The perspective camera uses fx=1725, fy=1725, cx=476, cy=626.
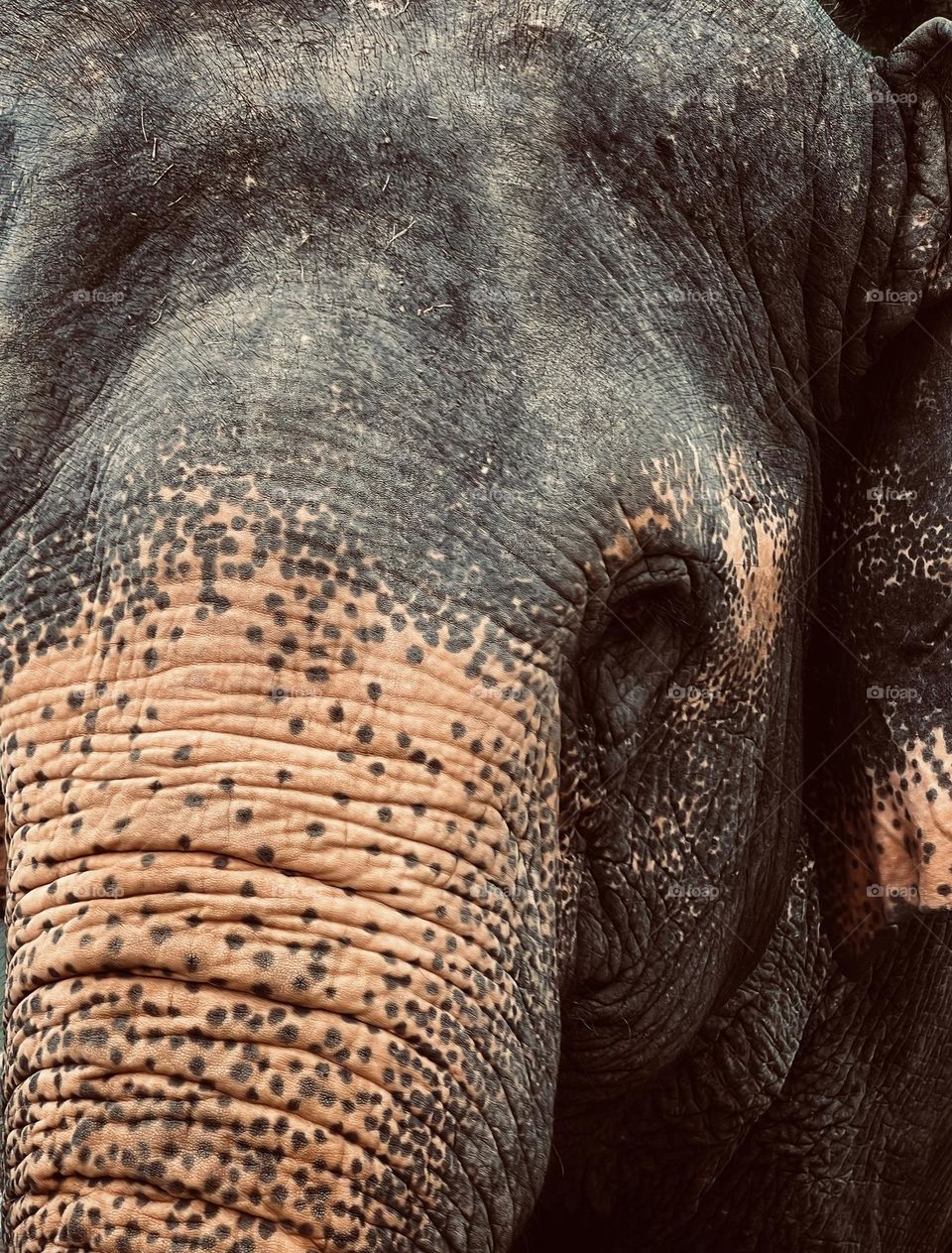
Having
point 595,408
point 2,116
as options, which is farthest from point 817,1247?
point 2,116

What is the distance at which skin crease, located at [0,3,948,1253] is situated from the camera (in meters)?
1.46

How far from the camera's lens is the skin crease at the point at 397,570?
146 centimetres

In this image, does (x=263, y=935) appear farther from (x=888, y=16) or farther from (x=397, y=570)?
(x=888, y=16)

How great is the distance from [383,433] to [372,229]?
249mm

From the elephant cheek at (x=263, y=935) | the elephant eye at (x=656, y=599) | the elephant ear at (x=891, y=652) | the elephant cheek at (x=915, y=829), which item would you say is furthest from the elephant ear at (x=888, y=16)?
the elephant cheek at (x=263, y=935)

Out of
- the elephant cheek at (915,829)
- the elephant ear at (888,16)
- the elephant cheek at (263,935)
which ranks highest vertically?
the elephant ear at (888,16)

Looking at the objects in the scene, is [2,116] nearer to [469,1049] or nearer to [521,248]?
[521,248]

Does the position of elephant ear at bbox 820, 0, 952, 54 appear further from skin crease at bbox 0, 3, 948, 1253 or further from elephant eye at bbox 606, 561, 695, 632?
elephant eye at bbox 606, 561, 695, 632

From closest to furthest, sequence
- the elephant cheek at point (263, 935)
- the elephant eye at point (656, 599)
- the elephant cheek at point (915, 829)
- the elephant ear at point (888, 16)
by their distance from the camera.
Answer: the elephant cheek at point (263, 935)
the elephant eye at point (656, 599)
the elephant cheek at point (915, 829)
the elephant ear at point (888, 16)

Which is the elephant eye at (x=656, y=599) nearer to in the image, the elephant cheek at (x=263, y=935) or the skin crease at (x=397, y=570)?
the skin crease at (x=397, y=570)

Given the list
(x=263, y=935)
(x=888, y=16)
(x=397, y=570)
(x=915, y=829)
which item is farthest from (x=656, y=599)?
Answer: (x=888, y=16)

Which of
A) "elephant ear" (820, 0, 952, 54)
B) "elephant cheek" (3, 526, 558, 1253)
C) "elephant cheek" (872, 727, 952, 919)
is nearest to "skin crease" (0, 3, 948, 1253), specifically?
"elephant cheek" (3, 526, 558, 1253)

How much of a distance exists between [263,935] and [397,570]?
350 mm

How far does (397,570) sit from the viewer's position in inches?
61.9
